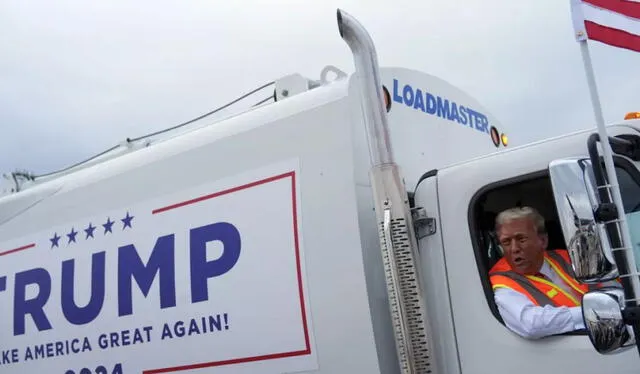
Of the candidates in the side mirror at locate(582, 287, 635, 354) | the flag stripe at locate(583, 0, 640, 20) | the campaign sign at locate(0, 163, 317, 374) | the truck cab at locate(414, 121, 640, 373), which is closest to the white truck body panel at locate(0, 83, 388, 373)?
the campaign sign at locate(0, 163, 317, 374)

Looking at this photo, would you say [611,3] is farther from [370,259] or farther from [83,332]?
[83,332]

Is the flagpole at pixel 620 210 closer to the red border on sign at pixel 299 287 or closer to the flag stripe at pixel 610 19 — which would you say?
the flag stripe at pixel 610 19

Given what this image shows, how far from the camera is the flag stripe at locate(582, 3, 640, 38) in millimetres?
2648

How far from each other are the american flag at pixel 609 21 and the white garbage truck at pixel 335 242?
0.34m

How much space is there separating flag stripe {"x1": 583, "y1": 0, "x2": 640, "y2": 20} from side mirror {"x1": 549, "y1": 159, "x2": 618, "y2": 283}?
0.84m

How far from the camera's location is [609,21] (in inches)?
107

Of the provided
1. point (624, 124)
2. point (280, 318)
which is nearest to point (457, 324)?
point (280, 318)

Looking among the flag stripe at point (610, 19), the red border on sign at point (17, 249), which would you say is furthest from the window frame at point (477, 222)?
the red border on sign at point (17, 249)

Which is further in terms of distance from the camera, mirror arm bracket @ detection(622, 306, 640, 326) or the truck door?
the truck door

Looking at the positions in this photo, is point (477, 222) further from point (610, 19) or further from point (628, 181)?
point (610, 19)

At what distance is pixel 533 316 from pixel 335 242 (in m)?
0.86

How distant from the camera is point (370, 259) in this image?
10.1ft

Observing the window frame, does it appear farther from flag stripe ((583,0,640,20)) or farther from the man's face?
flag stripe ((583,0,640,20))

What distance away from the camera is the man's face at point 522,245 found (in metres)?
2.97
